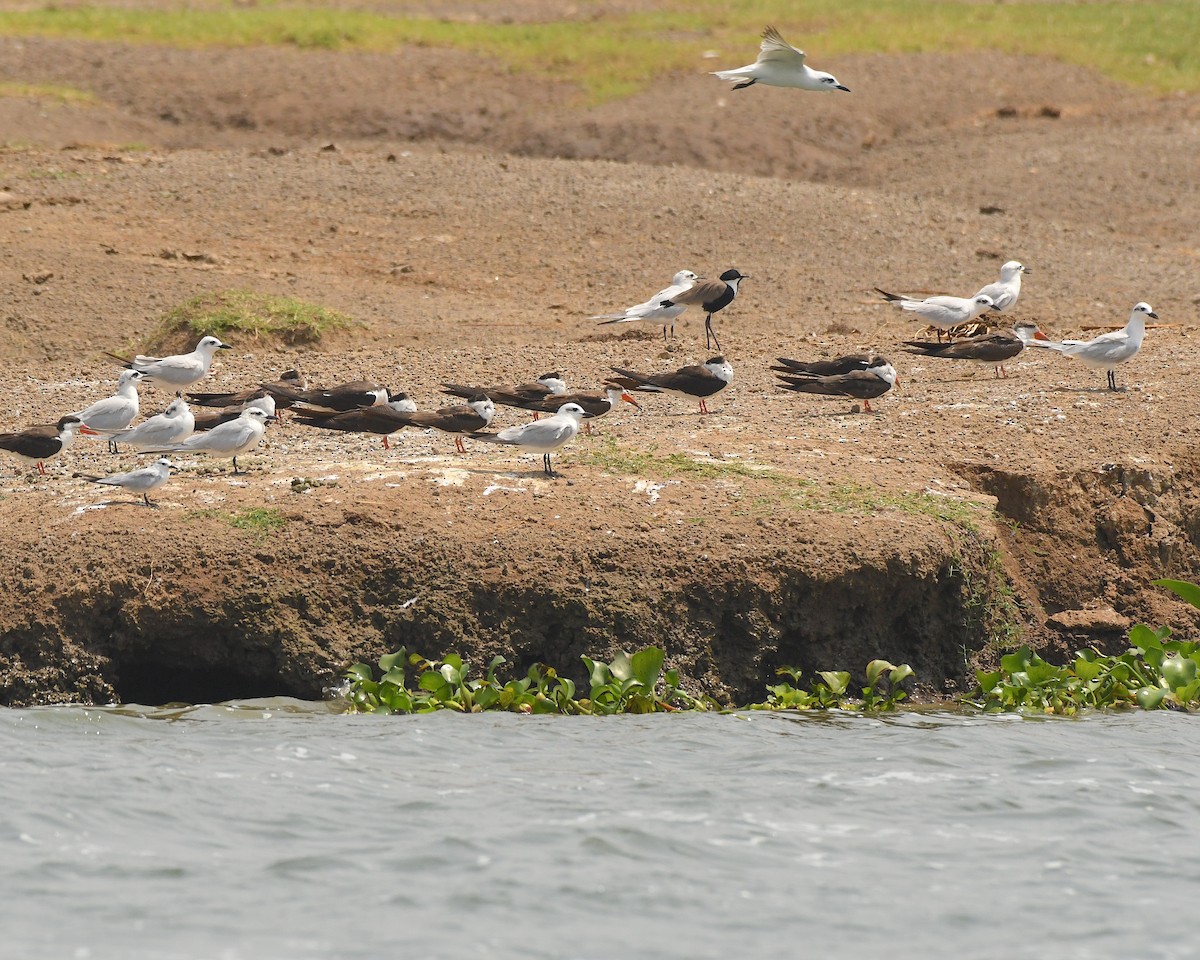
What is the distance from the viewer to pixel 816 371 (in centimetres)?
1346

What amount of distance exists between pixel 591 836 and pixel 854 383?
19.9ft

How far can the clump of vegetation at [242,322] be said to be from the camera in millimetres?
15703

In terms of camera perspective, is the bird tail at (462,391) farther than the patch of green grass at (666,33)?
No

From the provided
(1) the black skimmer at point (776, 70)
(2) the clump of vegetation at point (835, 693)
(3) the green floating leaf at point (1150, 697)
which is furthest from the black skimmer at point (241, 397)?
(3) the green floating leaf at point (1150, 697)

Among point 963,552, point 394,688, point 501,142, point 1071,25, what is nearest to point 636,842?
point 394,688

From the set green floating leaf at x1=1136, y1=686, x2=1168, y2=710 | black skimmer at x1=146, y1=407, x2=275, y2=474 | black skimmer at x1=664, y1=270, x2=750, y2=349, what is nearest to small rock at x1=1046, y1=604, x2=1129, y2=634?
green floating leaf at x1=1136, y1=686, x2=1168, y2=710

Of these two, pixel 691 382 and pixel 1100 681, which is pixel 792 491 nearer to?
pixel 1100 681

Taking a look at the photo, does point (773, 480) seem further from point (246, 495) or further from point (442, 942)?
point (442, 942)

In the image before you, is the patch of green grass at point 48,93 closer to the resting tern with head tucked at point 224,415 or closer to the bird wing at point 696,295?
the bird wing at point 696,295

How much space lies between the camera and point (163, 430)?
36.9ft

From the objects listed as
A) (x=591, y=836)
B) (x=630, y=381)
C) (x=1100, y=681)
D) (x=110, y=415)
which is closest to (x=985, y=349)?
(x=630, y=381)

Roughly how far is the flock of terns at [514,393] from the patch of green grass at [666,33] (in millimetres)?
13976

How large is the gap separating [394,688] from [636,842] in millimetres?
2212

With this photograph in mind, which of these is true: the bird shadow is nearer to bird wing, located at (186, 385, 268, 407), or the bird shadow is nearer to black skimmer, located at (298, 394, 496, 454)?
black skimmer, located at (298, 394, 496, 454)
